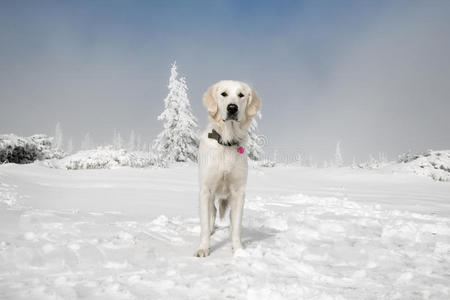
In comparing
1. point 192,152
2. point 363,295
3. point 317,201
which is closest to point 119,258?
point 363,295

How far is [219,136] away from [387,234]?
9.30 feet

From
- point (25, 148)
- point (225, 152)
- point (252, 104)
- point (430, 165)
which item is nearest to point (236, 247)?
point (225, 152)

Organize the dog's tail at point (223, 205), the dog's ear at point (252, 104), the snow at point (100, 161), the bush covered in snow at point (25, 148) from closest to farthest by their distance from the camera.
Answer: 1. the dog's ear at point (252, 104)
2. the dog's tail at point (223, 205)
3. the bush covered in snow at point (25, 148)
4. the snow at point (100, 161)

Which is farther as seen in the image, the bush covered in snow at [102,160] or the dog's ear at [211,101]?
the bush covered in snow at [102,160]

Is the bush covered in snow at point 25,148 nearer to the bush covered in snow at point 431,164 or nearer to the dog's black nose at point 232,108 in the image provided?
the dog's black nose at point 232,108

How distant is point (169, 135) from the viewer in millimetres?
26125

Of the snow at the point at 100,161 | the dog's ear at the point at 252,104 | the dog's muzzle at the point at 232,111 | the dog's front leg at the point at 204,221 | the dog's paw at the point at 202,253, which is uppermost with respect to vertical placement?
the dog's ear at the point at 252,104

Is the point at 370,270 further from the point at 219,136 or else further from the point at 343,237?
the point at 219,136

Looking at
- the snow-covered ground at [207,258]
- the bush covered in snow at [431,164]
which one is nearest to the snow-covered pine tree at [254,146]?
the bush covered in snow at [431,164]

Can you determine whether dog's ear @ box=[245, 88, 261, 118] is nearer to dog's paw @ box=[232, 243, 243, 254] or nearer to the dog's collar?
the dog's collar

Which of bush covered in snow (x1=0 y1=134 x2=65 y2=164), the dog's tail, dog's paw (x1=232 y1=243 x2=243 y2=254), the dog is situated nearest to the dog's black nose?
the dog

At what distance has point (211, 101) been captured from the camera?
424 cm

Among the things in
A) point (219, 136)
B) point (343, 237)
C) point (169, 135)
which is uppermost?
point (169, 135)

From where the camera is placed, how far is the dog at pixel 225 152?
12.9ft
